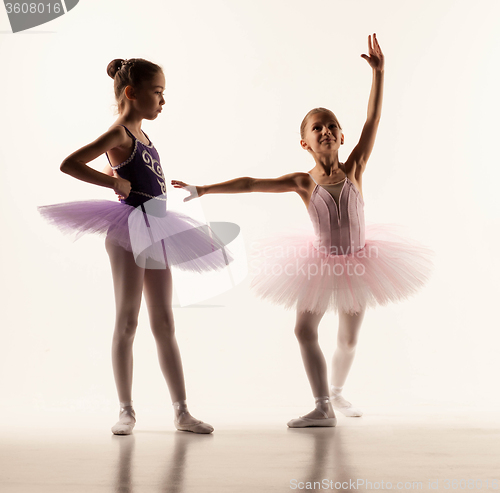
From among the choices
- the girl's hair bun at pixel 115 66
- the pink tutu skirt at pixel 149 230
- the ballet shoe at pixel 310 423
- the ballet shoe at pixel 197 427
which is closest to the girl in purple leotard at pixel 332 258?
the ballet shoe at pixel 310 423

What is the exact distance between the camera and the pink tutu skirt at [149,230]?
1.52 m

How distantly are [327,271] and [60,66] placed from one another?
1287 mm

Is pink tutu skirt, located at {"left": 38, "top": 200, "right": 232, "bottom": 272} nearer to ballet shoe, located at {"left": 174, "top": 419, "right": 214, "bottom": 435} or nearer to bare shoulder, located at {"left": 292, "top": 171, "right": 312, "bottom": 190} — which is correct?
bare shoulder, located at {"left": 292, "top": 171, "right": 312, "bottom": 190}

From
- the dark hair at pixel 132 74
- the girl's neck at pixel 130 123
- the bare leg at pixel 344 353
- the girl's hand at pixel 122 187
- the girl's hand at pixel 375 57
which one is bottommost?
the bare leg at pixel 344 353

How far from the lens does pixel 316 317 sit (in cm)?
162

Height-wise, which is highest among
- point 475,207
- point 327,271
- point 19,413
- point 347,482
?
point 475,207

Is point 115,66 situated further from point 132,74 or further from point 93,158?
point 93,158

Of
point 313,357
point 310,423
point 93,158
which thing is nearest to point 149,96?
point 93,158

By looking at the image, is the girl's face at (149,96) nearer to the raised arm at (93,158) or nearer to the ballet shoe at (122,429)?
the raised arm at (93,158)

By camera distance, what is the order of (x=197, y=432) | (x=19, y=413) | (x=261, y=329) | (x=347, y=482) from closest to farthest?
(x=347, y=482)
(x=197, y=432)
(x=19, y=413)
(x=261, y=329)

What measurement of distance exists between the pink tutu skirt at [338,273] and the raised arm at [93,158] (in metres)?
0.48

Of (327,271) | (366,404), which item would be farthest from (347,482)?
(366,404)

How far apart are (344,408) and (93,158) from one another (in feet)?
3.44

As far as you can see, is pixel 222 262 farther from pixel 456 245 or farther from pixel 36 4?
pixel 36 4
